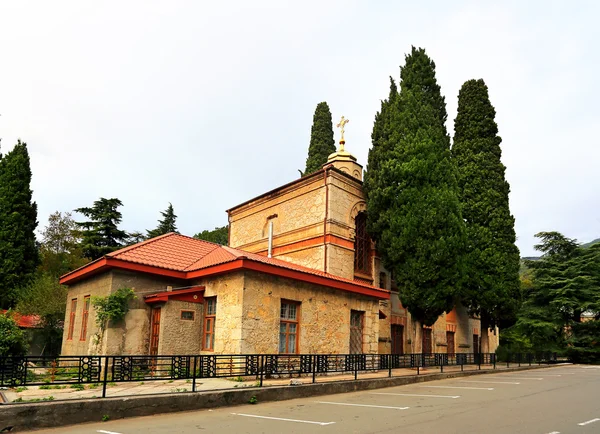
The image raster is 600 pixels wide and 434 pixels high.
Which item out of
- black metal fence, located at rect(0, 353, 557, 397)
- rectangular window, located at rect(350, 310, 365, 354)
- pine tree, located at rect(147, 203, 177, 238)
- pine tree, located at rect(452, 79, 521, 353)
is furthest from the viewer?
pine tree, located at rect(147, 203, 177, 238)

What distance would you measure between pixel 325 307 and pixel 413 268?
19.0ft

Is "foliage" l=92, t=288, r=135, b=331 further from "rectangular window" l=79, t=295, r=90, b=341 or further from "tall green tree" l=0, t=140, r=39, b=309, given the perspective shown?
"tall green tree" l=0, t=140, r=39, b=309

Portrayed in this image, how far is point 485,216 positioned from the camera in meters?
25.5

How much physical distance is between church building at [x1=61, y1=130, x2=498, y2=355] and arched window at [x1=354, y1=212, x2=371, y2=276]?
0.09 m

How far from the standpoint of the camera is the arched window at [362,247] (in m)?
23.1

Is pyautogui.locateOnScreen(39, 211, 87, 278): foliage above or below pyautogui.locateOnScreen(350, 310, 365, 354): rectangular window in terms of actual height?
above

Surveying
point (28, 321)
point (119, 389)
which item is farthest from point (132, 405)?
point (28, 321)

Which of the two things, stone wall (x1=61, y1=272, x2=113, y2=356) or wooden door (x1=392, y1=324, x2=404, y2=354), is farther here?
wooden door (x1=392, y1=324, x2=404, y2=354)

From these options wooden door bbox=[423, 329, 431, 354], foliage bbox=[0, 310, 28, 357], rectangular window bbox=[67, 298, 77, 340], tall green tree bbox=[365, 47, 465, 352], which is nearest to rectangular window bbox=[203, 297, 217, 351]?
foliage bbox=[0, 310, 28, 357]

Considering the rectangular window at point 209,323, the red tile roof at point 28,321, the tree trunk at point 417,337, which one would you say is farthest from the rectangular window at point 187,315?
the red tile roof at point 28,321

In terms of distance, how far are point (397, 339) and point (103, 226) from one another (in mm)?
28294

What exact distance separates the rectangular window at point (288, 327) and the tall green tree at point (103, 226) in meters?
28.8

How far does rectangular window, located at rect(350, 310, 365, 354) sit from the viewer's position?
58.8 feet

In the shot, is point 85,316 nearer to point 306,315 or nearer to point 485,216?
point 306,315
